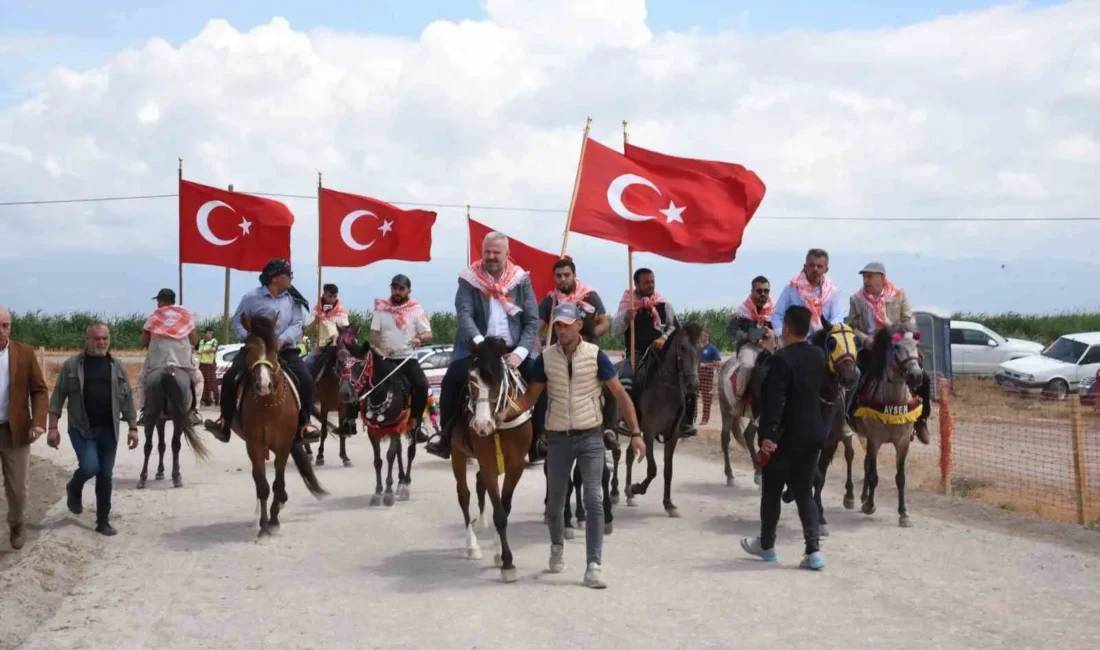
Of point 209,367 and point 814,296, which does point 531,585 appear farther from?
point 209,367

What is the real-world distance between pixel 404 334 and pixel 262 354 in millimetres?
3123

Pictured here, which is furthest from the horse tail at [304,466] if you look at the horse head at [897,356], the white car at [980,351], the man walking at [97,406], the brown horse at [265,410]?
the white car at [980,351]

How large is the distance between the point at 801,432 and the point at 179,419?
334 inches

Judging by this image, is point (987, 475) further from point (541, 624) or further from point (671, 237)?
point (541, 624)

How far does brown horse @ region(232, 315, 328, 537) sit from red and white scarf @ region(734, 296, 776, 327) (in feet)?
18.7

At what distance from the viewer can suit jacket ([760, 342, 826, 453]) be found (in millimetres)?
10070

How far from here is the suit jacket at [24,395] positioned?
418 inches

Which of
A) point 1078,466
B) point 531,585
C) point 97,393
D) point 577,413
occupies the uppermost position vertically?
point 97,393

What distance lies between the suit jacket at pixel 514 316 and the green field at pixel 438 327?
37.7m

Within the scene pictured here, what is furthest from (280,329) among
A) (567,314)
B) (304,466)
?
(567,314)

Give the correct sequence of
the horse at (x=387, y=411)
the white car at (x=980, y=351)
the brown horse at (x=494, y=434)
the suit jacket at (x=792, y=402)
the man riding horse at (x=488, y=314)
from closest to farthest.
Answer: the brown horse at (x=494, y=434) < the suit jacket at (x=792, y=402) < the man riding horse at (x=488, y=314) < the horse at (x=387, y=411) < the white car at (x=980, y=351)

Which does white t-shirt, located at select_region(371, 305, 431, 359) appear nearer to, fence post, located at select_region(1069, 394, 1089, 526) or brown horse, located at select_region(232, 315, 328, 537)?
brown horse, located at select_region(232, 315, 328, 537)

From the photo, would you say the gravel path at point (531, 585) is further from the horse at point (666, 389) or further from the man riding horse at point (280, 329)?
the man riding horse at point (280, 329)

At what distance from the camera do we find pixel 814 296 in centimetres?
1332
